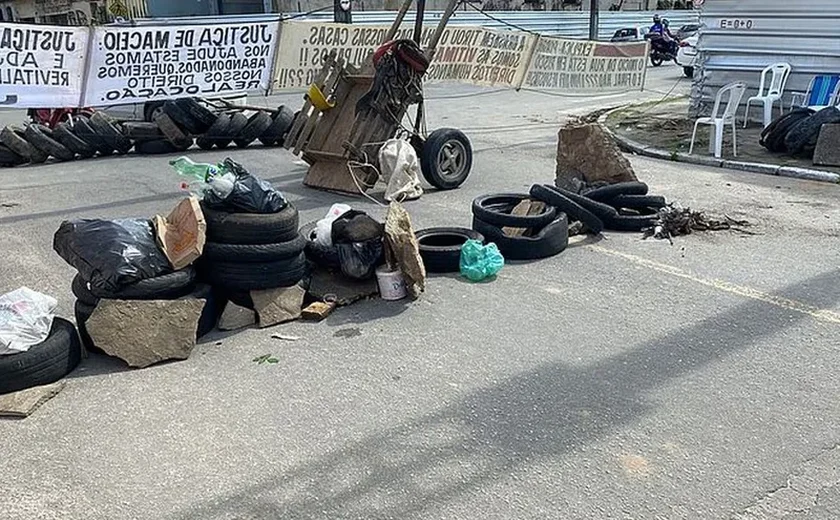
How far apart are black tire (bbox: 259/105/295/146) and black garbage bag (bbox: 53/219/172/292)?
719 cm

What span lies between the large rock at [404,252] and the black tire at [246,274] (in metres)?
0.73

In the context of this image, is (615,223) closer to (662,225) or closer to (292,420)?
(662,225)

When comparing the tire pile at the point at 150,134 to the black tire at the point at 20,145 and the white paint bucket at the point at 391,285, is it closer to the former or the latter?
the black tire at the point at 20,145

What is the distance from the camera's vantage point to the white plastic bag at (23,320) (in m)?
3.88

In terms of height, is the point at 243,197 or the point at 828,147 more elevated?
A: the point at 828,147

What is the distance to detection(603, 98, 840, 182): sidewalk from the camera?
29.6ft

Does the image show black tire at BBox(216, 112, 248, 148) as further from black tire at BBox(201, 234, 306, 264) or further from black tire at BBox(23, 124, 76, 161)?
black tire at BBox(201, 234, 306, 264)

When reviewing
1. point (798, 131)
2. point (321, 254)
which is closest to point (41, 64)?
point (321, 254)

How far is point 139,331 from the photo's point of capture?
4.22 meters

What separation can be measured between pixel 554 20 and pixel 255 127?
21.0m

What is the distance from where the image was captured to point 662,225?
6559 mm

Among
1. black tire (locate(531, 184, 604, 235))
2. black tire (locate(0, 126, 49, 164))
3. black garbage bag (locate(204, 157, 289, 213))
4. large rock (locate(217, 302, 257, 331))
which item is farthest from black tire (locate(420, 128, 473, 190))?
black tire (locate(0, 126, 49, 164))

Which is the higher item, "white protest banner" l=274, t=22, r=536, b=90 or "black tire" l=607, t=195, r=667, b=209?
"white protest banner" l=274, t=22, r=536, b=90

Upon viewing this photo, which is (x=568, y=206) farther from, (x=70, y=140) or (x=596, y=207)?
(x=70, y=140)
